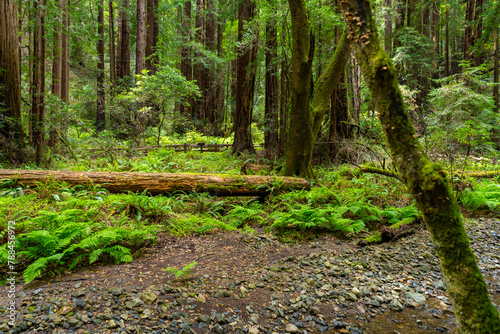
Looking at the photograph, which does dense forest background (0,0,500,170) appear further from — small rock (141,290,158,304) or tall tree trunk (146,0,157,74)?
small rock (141,290,158,304)

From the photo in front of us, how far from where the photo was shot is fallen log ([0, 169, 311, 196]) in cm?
569

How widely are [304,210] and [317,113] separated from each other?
3.65m

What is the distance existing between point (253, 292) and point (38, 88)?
9.06 metres

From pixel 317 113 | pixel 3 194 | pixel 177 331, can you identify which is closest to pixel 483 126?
pixel 317 113

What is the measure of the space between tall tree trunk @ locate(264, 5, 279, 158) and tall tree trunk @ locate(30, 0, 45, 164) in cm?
743

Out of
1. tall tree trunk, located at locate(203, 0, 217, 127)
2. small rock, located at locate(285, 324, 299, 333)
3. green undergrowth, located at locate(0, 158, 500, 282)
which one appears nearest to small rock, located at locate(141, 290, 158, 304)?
green undergrowth, located at locate(0, 158, 500, 282)

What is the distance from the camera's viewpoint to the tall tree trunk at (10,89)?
7480 mm

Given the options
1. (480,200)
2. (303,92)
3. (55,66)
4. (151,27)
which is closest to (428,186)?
(303,92)

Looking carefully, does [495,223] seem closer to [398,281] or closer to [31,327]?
[398,281]

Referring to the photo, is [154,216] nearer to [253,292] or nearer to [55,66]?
[253,292]

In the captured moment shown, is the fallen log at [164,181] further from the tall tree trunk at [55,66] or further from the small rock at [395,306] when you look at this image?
the small rock at [395,306]

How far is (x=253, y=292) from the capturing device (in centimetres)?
334

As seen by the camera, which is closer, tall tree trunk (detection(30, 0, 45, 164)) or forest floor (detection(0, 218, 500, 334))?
forest floor (detection(0, 218, 500, 334))

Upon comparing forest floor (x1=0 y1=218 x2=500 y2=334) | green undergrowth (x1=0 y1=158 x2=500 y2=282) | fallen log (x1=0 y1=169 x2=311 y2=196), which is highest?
fallen log (x1=0 y1=169 x2=311 y2=196)
